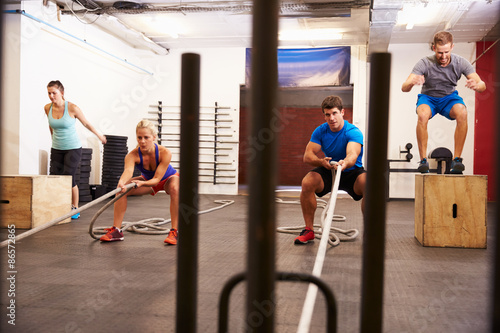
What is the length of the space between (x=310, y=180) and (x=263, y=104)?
9.37 feet

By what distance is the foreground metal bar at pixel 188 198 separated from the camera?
57 centimetres

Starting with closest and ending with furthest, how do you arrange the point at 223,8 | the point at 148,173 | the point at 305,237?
the point at 305,237
the point at 148,173
the point at 223,8

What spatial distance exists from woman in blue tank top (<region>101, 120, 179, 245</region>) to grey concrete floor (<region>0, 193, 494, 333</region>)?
0.14 m

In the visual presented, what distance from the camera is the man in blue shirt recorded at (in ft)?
10.4

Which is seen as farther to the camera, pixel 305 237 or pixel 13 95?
pixel 13 95

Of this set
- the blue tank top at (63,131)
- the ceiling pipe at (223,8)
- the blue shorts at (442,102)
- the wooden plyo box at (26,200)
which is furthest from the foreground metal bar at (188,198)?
the ceiling pipe at (223,8)

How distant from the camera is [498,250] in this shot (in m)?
0.43

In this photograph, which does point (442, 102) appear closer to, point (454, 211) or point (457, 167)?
point (457, 167)

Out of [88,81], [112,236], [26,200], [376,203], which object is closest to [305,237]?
[112,236]

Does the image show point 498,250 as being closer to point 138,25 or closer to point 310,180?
point 310,180

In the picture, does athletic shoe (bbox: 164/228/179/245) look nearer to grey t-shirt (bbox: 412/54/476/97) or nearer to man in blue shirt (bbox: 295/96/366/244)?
man in blue shirt (bbox: 295/96/366/244)

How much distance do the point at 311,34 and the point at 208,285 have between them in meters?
6.51

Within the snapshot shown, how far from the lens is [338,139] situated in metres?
3.30

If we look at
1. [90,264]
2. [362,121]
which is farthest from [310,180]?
[362,121]
